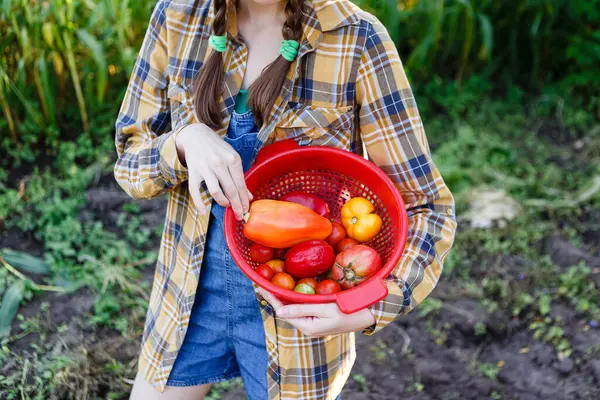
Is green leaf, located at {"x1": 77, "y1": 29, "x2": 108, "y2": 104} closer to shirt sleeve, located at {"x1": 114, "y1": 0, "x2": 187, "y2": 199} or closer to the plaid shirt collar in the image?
shirt sleeve, located at {"x1": 114, "y1": 0, "x2": 187, "y2": 199}

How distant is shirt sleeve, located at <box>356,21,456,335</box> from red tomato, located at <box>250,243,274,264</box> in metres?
0.22

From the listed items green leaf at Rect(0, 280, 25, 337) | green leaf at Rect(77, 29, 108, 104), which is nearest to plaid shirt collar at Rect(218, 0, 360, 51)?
green leaf at Rect(0, 280, 25, 337)

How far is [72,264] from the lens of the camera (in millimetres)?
2256

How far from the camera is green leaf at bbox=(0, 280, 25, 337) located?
6.39ft

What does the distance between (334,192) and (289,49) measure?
31cm

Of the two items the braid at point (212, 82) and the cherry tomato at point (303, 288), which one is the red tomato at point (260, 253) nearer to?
the cherry tomato at point (303, 288)

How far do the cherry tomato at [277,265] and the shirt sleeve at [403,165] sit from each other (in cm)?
18

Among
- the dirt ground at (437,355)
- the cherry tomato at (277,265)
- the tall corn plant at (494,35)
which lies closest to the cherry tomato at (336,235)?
the cherry tomato at (277,265)

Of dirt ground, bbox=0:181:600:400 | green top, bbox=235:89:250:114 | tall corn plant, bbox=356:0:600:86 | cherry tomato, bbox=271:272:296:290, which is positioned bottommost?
dirt ground, bbox=0:181:600:400

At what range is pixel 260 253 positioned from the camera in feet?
3.78

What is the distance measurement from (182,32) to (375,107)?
1.33 ft

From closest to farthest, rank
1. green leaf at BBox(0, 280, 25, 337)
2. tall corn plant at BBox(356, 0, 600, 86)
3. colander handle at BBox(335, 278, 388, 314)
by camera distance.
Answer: colander handle at BBox(335, 278, 388, 314) < green leaf at BBox(0, 280, 25, 337) < tall corn plant at BBox(356, 0, 600, 86)

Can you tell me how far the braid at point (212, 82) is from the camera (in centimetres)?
115

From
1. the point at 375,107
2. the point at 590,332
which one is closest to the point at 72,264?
the point at 375,107
